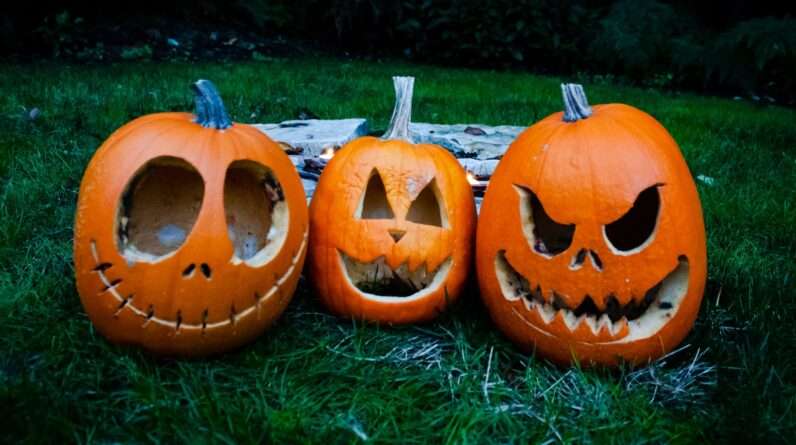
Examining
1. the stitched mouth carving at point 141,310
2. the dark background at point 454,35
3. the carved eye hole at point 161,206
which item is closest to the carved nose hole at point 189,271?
the stitched mouth carving at point 141,310

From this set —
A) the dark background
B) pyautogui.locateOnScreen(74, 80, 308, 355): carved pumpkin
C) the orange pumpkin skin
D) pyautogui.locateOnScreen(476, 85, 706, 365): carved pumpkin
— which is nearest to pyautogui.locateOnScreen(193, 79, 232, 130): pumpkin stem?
pyautogui.locateOnScreen(74, 80, 308, 355): carved pumpkin

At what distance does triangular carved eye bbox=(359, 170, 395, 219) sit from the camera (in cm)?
255

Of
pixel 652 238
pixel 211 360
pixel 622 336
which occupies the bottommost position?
pixel 211 360

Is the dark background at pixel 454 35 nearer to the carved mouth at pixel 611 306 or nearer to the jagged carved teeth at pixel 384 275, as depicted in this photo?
the carved mouth at pixel 611 306

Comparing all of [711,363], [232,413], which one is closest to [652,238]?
[711,363]

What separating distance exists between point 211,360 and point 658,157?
1.53m

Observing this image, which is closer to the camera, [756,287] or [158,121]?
[158,121]

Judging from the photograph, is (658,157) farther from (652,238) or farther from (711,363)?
(711,363)

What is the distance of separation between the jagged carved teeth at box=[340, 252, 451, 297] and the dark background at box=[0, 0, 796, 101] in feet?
20.6

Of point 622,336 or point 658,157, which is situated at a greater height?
point 658,157

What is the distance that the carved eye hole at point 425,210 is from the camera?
254 centimetres

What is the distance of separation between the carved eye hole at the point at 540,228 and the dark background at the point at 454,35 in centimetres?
596

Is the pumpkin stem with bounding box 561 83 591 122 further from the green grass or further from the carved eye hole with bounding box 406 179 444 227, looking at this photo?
the green grass

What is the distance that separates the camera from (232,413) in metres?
1.75
